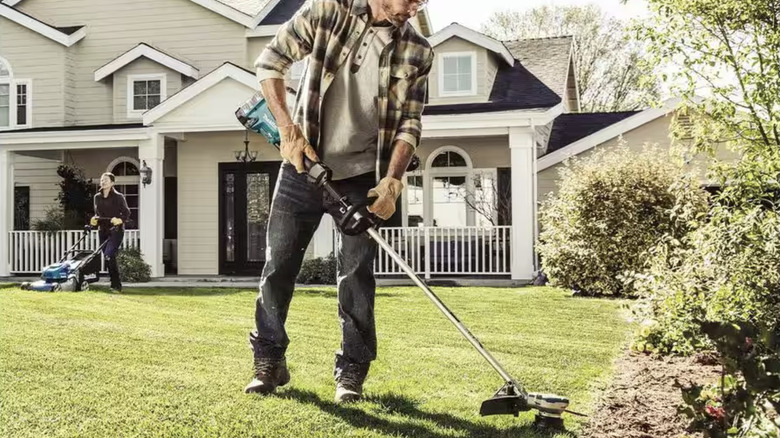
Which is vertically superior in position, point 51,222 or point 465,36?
point 465,36

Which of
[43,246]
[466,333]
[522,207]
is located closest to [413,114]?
[466,333]

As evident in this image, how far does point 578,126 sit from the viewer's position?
15391 mm

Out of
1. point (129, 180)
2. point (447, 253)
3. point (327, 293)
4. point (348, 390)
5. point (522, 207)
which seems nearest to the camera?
point (348, 390)

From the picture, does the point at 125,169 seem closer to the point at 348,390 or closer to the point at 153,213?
the point at 153,213

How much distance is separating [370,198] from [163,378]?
1.36m

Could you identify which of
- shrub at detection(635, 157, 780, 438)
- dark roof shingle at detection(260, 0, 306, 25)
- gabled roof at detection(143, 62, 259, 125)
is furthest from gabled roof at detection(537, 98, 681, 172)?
shrub at detection(635, 157, 780, 438)

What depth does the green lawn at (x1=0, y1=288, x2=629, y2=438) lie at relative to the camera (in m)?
2.88

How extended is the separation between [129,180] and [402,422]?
43.1 ft

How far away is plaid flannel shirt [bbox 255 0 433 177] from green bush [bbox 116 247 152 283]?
33.0 feet

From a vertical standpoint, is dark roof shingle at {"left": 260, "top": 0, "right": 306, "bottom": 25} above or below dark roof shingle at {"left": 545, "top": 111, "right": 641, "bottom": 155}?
above

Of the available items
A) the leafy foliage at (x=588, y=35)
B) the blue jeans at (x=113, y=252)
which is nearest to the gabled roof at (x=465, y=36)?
the leafy foliage at (x=588, y=35)

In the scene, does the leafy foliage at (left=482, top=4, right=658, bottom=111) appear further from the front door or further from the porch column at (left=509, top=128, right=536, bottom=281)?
the front door

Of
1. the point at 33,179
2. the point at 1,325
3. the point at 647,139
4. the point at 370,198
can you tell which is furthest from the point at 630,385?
the point at 33,179

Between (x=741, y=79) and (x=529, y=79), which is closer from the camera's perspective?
(x=741, y=79)
